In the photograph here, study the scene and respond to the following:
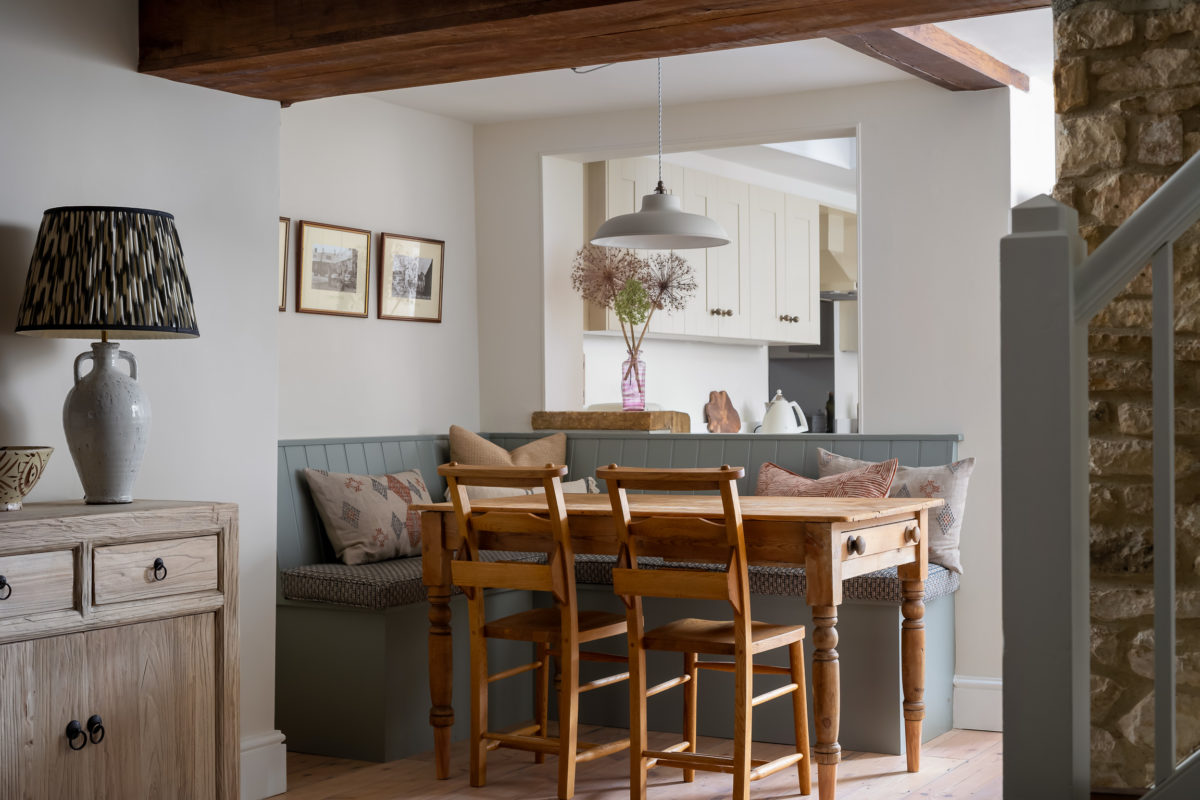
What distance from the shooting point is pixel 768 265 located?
7.18 metres

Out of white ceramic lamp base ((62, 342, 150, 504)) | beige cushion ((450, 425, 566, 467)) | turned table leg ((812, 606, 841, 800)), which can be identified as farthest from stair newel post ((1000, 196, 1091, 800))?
beige cushion ((450, 425, 566, 467))

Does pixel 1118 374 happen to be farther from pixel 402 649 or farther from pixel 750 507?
pixel 402 649

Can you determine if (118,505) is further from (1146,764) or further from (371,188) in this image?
(371,188)

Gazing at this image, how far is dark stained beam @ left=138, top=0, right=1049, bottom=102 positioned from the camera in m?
2.85

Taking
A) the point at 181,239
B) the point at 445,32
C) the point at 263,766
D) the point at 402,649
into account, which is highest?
the point at 445,32

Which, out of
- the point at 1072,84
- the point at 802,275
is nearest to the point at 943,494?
the point at 1072,84

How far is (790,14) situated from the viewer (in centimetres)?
287

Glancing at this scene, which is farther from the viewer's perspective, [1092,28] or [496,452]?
[496,452]

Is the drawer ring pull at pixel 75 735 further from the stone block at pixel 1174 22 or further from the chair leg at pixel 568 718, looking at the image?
the stone block at pixel 1174 22

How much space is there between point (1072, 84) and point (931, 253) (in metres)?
2.63

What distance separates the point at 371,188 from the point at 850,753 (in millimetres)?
2791

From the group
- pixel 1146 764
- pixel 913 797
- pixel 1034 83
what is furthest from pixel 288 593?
pixel 1034 83

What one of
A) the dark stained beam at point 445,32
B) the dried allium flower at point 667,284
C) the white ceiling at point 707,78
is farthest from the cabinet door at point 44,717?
the dried allium flower at point 667,284

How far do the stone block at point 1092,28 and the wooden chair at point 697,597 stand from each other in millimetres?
1331
